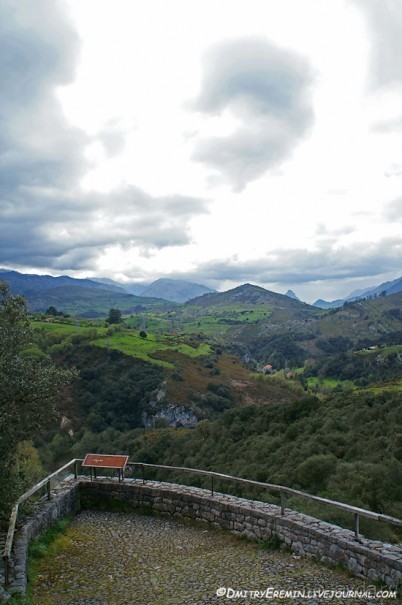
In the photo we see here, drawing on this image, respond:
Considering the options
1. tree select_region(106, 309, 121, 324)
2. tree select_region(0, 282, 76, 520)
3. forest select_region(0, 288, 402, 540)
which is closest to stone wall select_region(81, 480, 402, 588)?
forest select_region(0, 288, 402, 540)

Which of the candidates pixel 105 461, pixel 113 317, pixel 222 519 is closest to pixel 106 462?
pixel 105 461

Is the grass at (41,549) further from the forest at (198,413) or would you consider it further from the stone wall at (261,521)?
the stone wall at (261,521)

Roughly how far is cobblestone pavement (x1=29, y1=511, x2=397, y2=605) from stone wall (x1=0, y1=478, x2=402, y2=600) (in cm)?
25

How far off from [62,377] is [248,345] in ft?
580

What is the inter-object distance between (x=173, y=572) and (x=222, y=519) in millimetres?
2595

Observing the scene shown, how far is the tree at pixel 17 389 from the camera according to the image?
793cm

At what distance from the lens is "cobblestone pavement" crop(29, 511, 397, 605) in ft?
20.2

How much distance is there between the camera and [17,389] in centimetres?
800

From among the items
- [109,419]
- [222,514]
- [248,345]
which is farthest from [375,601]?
[248,345]

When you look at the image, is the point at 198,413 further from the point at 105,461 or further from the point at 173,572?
the point at 173,572

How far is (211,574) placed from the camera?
7023 mm

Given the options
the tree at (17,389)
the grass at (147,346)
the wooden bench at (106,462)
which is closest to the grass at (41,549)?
the tree at (17,389)

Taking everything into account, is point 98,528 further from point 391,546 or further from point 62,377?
point 391,546

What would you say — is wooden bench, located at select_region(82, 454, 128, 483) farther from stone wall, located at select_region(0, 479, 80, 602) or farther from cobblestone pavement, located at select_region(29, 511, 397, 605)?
cobblestone pavement, located at select_region(29, 511, 397, 605)
